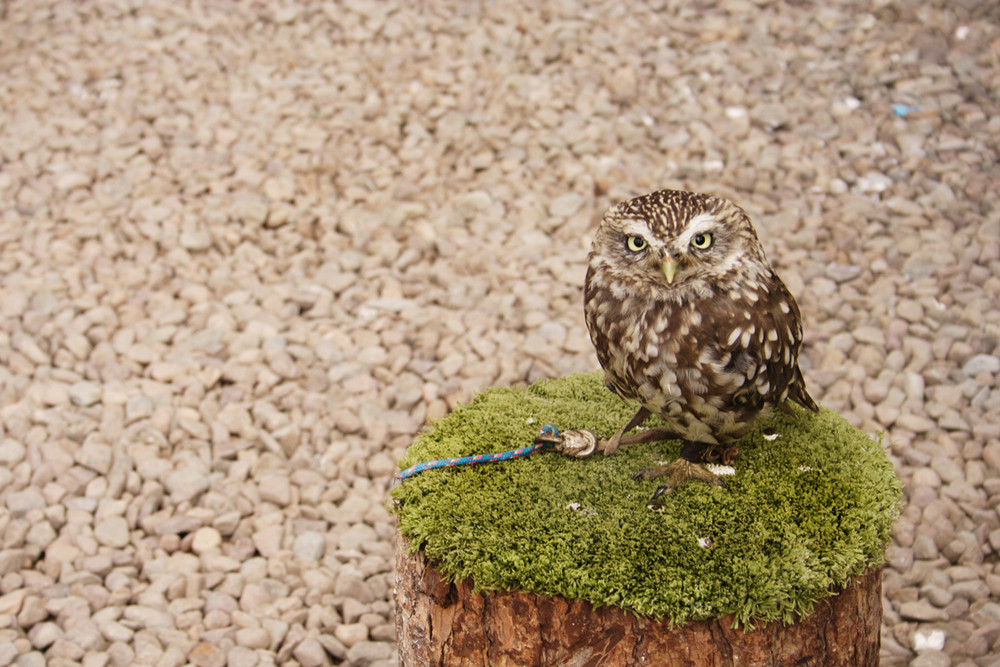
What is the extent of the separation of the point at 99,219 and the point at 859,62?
157 inches

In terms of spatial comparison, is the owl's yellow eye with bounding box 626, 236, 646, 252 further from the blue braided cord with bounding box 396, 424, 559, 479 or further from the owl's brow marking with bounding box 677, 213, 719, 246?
the blue braided cord with bounding box 396, 424, 559, 479

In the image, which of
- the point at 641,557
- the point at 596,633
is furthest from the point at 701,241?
the point at 596,633

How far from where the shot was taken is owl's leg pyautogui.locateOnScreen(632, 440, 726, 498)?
2225 mm

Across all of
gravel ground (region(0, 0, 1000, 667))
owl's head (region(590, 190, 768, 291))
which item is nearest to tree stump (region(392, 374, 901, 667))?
owl's head (region(590, 190, 768, 291))

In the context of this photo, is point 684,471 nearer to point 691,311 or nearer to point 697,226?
point 691,311

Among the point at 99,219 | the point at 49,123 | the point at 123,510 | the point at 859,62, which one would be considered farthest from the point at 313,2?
the point at 123,510

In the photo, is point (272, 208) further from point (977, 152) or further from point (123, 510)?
point (977, 152)

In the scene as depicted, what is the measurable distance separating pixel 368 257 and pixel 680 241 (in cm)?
254

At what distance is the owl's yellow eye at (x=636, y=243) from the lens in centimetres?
199

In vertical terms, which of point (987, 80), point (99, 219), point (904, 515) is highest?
point (987, 80)

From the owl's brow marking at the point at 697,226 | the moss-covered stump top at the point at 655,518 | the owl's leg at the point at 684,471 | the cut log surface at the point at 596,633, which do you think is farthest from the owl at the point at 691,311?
the cut log surface at the point at 596,633

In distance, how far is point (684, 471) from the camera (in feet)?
7.34

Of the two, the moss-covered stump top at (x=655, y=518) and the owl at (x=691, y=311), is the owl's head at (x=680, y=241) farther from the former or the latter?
the moss-covered stump top at (x=655, y=518)

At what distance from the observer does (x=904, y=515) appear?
3199 millimetres
